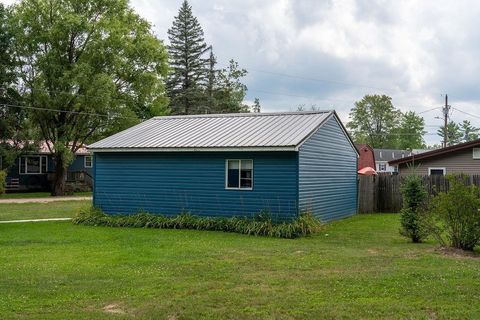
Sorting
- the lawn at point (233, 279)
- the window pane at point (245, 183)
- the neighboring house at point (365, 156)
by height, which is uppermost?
the neighboring house at point (365, 156)

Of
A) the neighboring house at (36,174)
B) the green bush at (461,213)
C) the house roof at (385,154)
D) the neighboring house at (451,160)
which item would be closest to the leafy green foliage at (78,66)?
the neighboring house at (36,174)

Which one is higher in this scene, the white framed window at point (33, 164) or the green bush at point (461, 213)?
the white framed window at point (33, 164)

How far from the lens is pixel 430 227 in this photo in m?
11.7

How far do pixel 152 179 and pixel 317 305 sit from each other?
11.8 metres

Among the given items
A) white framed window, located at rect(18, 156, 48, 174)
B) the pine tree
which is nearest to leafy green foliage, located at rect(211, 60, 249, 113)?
the pine tree

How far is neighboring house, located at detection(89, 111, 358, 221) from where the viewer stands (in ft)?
51.3

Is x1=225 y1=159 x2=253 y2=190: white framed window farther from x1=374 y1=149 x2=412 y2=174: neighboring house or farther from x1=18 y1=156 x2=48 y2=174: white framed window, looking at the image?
x1=374 y1=149 x2=412 y2=174: neighboring house

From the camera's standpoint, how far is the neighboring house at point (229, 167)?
51.3ft

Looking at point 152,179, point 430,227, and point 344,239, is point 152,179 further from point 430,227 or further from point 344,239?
point 430,227

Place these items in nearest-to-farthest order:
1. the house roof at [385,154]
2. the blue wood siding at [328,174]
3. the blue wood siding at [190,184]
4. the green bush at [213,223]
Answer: the green bush at [213,223] → the blue wood siding at [190,184] → the blue wood siding at [328,174] → the house roof at [385,154]

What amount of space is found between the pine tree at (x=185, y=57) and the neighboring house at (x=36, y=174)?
1786cm

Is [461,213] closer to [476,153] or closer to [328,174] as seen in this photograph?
[328,174]

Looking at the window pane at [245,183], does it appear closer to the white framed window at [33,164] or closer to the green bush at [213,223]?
the green bush at [213,223]

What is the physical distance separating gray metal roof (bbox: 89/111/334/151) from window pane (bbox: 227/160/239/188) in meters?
0.68
